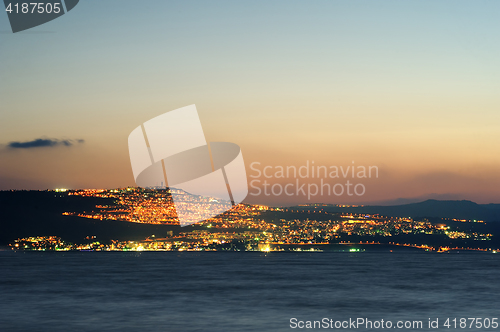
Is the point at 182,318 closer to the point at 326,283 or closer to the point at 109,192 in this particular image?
the point at 326,283

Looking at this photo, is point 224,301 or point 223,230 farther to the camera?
point 223,230

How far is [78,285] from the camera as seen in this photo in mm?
55625

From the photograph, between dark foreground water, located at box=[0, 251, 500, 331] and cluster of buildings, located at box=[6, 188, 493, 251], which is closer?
dark foreground water, located at box=[0, 251, 500, 331]

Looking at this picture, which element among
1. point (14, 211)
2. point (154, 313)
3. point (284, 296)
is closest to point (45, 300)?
point (154, 313)

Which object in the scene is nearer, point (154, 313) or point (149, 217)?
point (154, 313)

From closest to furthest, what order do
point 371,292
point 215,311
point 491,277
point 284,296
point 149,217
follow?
point 215,311 < point 284,296 < point 371,292 < point 491,277 < point 149,217

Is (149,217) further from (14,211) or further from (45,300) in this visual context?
(45,300)

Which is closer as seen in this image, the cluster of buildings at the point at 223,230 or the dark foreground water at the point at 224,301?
the dark foreground water at the point at 224,301

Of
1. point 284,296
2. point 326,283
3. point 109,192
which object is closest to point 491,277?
point 326,283

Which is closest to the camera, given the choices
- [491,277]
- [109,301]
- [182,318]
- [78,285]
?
[182,318]

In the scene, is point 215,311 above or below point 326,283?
above

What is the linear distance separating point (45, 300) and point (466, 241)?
15205 cm

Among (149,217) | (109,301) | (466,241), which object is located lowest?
(466,241)

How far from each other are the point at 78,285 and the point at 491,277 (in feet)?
168
